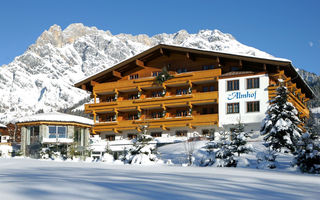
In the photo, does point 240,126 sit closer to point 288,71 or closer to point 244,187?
point 244,187

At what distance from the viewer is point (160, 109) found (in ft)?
155

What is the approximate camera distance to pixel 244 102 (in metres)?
41.6

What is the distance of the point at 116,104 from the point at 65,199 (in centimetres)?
4198

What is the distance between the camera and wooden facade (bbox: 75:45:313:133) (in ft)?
140

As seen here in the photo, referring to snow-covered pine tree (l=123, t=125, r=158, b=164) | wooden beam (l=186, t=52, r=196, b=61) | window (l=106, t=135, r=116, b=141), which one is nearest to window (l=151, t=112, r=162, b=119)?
window (l=106, t=135, r=116, b=141)

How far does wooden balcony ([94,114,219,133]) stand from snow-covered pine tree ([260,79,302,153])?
14.4 meters

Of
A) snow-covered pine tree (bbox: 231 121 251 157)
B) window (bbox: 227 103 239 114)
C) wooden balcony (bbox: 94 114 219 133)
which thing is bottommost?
snow-covered pine tree (bbox: 231 121 251 157)

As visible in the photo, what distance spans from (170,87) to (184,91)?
1.69 metres

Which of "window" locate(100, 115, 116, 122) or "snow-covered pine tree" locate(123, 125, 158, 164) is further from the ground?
"window" locate(100, 115, 116, 122)

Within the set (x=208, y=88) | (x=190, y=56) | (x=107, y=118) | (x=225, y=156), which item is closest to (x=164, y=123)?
(x=208, y=88)

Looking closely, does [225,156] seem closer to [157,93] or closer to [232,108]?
[232,108]

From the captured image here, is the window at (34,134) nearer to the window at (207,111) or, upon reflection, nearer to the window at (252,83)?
the window at (207,111)

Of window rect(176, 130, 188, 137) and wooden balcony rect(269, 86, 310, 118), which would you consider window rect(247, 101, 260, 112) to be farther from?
window rect(176, 130, 188, 137)

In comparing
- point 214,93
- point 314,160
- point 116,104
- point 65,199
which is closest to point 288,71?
point 214,93
